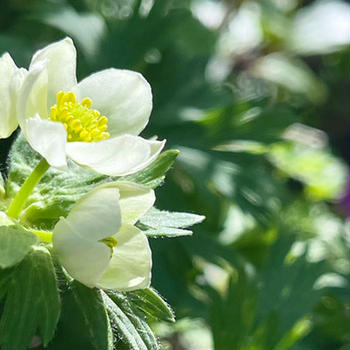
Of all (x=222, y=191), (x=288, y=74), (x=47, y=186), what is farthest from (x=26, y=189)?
(x=288, y=74)

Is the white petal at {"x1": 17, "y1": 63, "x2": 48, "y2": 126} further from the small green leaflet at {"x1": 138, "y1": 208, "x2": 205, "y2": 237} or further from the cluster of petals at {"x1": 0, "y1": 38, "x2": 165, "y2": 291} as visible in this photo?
the small green leaflet at {"x1": 138, "y1": 208, "x2": 205, "y2": 237}

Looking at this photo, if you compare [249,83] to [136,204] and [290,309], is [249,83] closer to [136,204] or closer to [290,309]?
[290,309]

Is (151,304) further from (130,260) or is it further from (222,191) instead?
(222,191)

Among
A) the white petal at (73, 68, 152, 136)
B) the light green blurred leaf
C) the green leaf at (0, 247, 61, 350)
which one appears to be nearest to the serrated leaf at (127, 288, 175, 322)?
the green leaf at (0, 247, 61, 350)

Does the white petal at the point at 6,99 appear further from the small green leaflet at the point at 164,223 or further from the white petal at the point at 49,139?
the small green leaflet at the point at 164,223

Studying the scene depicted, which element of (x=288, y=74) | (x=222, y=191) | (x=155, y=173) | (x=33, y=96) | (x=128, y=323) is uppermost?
(x=33, y=96)

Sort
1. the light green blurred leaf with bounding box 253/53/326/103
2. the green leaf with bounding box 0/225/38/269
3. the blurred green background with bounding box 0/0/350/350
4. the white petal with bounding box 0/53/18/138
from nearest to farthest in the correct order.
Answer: the green leaf with bounding box 0/225/38/269 < the white petal with bounding box 0/53/18/138 < the blurred green background with bounding box 0/0/350/350 < the light green blurred leaf with bounding box 253/53/326/103
